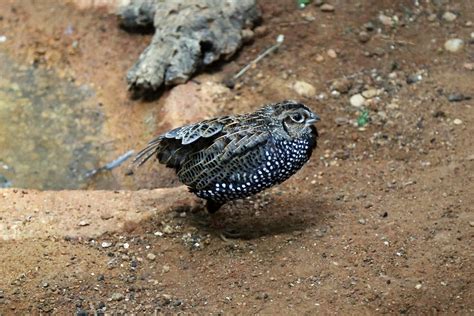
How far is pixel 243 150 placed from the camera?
6066 millimetres

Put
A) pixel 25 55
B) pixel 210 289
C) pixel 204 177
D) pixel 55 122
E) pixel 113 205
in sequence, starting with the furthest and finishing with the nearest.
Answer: pixel 25 55 < pixel 55 122 < pixel 113 205 < pixel 204 177 < pixel 210 289

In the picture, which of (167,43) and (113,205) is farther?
(167,43)

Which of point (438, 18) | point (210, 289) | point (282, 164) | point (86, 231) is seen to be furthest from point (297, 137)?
point (438, 18)

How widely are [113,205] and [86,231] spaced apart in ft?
1.40

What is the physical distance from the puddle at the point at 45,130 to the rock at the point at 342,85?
8.02 ft

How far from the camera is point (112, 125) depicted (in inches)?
334

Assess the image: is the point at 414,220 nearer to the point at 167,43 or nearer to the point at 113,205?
the point at 113,205

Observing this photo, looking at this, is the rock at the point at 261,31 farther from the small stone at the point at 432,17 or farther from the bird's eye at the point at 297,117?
the bird's eye at the point at 297,117

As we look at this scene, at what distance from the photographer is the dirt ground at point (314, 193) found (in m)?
5.54

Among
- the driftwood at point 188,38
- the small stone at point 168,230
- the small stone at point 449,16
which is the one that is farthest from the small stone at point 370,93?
the small stone at point 168,230

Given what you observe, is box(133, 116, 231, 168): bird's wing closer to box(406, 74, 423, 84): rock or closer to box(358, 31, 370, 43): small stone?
box(406, 74, 423, 84): rock

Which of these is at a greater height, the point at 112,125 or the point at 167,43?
the point at 167,43

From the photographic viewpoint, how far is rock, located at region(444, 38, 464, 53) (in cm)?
808

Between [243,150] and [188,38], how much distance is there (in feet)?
7.74
